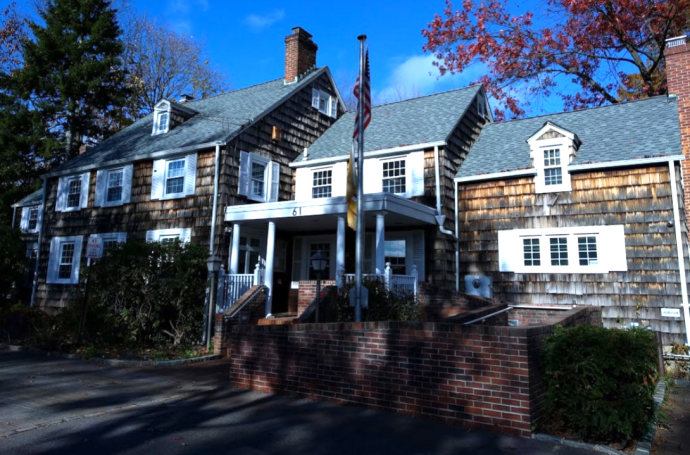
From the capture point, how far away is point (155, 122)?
1880 centimetres

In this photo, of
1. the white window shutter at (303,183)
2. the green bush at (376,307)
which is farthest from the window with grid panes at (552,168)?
the white window shutter at (303,183)

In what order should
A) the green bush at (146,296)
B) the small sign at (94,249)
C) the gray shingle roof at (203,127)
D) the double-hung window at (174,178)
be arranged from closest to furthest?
the small sign at (94,249)
the green bush at (146,296)
the double-hung window at (174,178)
the gray shingle roof at (203,127)

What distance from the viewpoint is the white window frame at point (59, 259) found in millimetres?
18359

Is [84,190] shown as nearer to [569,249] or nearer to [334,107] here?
[334,107]

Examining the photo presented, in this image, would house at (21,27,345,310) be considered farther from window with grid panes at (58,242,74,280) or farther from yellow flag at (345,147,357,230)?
yellow flag at (345,147,357,230)

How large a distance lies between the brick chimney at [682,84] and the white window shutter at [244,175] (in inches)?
463

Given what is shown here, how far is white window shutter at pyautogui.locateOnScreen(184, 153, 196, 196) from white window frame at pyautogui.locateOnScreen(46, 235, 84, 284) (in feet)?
18.0

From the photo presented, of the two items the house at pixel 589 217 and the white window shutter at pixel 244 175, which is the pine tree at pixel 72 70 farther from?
the house at pixel 589 217

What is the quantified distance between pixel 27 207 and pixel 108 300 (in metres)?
15.5

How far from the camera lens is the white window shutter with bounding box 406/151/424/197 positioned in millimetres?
15000

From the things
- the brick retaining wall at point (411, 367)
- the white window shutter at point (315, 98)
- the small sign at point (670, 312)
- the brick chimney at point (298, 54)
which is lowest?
the brick retaining wall at point (411, 367)

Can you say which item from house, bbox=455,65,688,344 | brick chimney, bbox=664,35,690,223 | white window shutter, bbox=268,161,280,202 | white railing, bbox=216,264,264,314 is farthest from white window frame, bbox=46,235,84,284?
brick chimney, bbox=664,35,690,223

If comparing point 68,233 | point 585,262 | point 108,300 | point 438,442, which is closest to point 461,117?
point 585,262

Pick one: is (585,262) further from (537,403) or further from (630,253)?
(537,403)
